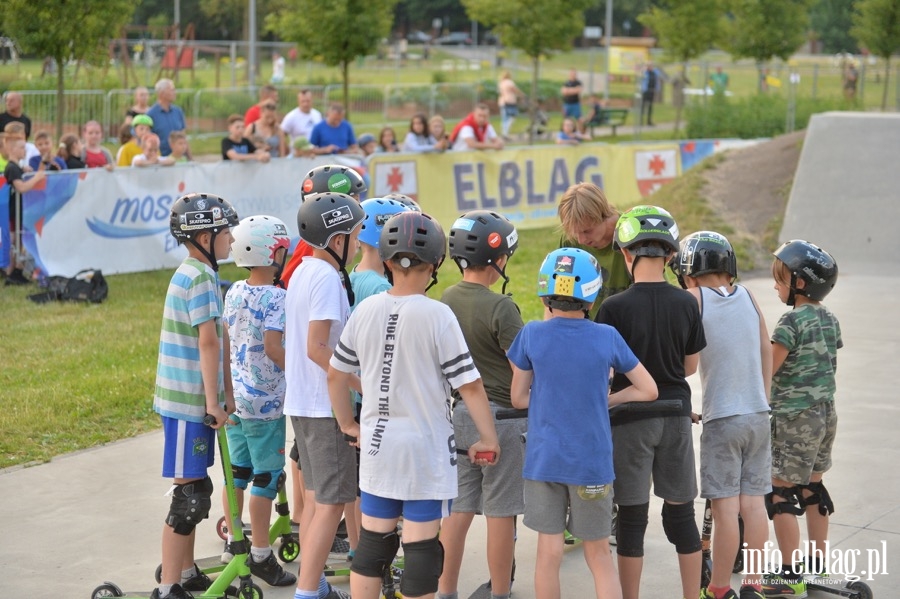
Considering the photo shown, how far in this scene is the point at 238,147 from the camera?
15.7 metres

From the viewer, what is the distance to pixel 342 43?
78.3ft

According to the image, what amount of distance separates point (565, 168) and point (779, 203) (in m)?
3.91

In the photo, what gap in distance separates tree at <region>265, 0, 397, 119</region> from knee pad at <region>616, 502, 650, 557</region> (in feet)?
63.9

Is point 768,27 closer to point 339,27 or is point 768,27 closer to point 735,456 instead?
point 339,27

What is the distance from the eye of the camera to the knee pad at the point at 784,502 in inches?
225

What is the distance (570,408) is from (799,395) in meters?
1.49

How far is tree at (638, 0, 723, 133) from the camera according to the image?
3319 cm

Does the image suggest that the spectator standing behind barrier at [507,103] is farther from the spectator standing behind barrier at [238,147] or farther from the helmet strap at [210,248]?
the helmet strap at [210,248]

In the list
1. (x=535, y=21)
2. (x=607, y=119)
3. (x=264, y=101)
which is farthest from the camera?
(x=607, y=119)

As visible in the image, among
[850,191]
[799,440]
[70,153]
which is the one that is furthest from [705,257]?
[850,191]

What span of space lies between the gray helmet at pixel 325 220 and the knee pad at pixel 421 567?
144cm

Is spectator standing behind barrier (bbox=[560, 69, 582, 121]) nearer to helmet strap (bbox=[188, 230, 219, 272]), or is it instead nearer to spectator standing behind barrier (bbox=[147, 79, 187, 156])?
spectator standing behind barrier (bbox=[147, 79, 187, 156])

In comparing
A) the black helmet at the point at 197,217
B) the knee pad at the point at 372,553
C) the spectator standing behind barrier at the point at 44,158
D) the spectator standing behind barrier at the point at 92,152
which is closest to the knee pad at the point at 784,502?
the knee pad at the point at 372,553

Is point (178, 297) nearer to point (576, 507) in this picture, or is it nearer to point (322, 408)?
point (322, 408)
